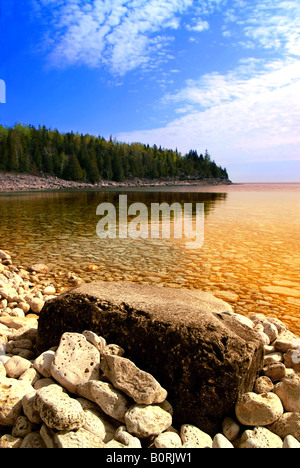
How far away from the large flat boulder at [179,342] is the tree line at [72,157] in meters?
91.5

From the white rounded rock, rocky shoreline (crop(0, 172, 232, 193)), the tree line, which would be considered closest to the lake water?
the white rounded rock

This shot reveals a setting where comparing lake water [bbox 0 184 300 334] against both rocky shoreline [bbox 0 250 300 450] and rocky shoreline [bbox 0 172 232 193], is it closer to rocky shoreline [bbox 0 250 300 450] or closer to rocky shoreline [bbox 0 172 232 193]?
rocky shoreline [bbox 0 250 300 450]

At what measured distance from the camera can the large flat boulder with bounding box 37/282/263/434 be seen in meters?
2.42

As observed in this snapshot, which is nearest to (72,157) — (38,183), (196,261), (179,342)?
(38,183)

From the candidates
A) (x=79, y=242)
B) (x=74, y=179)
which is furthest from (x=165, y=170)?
(x=79, y=242)

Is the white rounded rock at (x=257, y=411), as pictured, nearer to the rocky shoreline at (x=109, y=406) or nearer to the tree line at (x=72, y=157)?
the rocky shoreline at (x=109, y=406)

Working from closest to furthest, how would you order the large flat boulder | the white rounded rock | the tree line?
1. the white rounded rock
2. the large flat boulder
3. the tree line

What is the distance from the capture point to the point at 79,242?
1033 cm

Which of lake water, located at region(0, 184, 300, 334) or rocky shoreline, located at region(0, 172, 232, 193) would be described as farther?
rocky shoreline, located at region(0, 172, 232, 193)

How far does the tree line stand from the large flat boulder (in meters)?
91.5

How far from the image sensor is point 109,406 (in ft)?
7.54

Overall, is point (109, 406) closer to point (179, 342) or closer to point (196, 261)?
point (179, 342)
